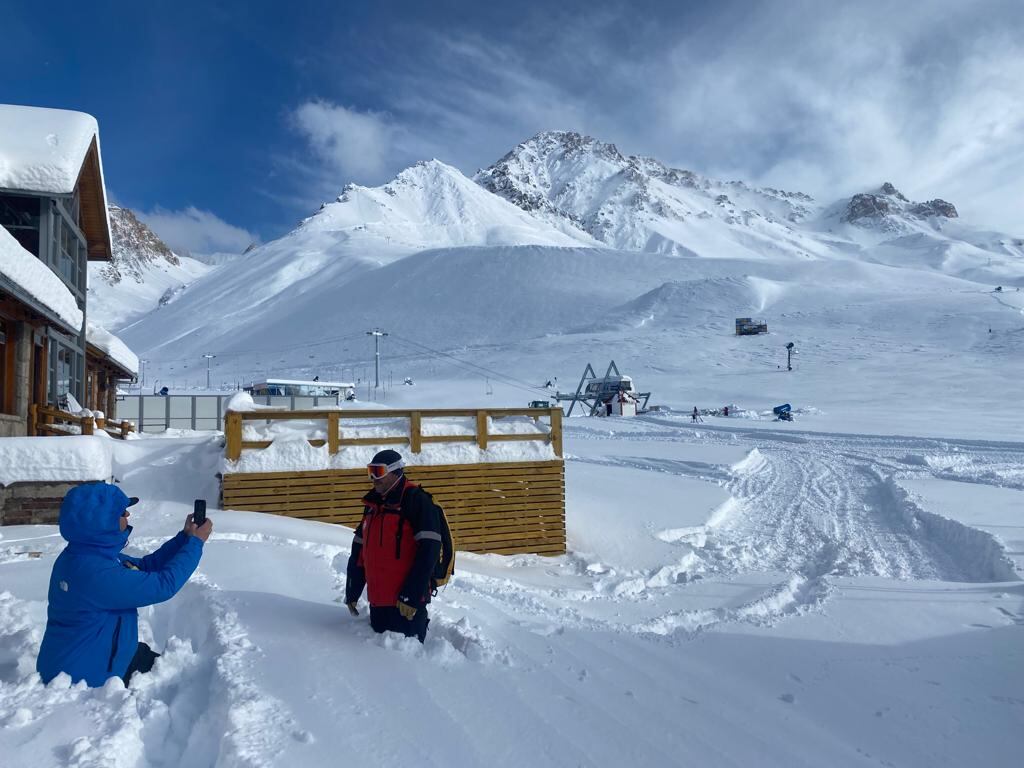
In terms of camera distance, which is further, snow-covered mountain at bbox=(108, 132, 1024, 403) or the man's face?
snow-covered mountain at bbox=(108, 132, 1024, 403)

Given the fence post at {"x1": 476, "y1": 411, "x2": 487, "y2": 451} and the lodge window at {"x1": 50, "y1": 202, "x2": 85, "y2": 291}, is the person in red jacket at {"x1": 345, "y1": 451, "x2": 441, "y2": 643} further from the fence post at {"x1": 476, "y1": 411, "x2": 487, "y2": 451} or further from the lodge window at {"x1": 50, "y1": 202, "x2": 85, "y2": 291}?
the lodge window at {"x1": 50, "y1": 202, "x2": 85, "y2": 291}

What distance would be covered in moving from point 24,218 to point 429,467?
27.7 feet

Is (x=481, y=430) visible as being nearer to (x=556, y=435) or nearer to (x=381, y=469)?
(x=556, y=435)

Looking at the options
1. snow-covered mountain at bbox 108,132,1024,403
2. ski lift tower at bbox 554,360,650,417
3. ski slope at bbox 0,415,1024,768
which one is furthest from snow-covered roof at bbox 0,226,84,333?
snow-covered mountain at bbox 108,132,1024,403

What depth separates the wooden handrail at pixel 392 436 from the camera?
27.3 feet

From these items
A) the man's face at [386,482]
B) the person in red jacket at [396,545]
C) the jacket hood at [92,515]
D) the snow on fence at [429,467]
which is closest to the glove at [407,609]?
the person in red jacket at [396,545]

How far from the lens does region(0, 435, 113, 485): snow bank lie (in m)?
7.23

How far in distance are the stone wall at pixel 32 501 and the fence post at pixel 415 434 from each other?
3.76 meters

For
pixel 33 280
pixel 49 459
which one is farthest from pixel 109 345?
pixel 49 459

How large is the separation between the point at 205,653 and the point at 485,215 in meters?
195

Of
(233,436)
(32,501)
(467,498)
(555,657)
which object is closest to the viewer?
(555,657)

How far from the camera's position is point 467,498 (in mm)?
9297

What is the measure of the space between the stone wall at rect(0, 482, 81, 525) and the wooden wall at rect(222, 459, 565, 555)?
5.51ft

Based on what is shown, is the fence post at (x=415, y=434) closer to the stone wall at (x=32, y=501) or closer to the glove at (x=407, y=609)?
the stone wall at (x=32, y=501)
